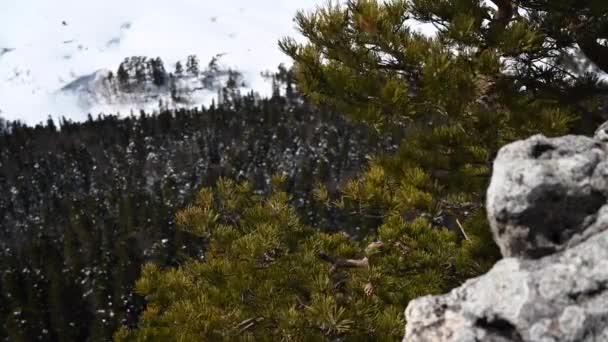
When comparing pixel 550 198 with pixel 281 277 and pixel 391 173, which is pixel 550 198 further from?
pixel 281 277

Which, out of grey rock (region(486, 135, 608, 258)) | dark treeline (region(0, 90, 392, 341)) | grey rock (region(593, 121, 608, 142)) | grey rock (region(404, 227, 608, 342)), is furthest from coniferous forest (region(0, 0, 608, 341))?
dark treeline (region(0, 90, 392, 341))

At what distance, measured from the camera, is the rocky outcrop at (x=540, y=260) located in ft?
9.27

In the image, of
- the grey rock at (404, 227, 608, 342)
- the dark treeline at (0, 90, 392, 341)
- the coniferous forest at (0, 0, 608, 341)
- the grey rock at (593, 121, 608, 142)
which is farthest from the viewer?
the dark treeline at (0, 90, 392, 341)

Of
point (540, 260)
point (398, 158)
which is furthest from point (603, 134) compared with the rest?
point (398, 158)

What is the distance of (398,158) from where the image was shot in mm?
5840

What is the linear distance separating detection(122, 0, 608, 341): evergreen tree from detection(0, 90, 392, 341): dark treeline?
165 feet

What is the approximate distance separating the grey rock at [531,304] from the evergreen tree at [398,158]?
5.87ft

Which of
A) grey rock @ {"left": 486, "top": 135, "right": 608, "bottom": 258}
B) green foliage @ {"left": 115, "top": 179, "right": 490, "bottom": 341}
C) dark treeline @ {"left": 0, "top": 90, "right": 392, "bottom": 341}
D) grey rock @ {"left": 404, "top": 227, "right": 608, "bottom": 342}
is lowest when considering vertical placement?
dark treeline @ {"left": 0, "top": 90, "right": 392, "bottom": 341}

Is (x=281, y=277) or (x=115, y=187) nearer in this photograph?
(x=281, y=277)

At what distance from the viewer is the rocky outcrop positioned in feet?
9.27

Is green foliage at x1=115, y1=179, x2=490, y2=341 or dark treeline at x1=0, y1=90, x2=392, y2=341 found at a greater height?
green foliage at x1=115, y1=179, x2=490, y2=341

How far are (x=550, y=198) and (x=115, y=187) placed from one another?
408ft

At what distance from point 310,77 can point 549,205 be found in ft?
10.3

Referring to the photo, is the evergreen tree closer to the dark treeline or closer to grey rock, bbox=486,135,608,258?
grey rock, bbox=486,135,608,258
